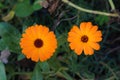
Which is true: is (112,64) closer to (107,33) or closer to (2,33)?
(107,33)

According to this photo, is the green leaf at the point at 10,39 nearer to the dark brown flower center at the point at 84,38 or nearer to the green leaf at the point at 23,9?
the green leaf at the point at 23,9

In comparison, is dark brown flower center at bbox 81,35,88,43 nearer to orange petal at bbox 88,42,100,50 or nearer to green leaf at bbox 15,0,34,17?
orange petal at bbox 88,42,100,50

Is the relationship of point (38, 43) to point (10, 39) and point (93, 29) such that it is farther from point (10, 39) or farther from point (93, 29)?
point (93, 29)

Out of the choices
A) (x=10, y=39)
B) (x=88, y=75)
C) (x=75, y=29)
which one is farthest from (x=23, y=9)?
(x=88, y=75)

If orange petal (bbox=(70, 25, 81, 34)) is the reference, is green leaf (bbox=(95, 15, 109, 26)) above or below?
above

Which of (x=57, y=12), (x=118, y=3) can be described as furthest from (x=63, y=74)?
(x=118, y=3)

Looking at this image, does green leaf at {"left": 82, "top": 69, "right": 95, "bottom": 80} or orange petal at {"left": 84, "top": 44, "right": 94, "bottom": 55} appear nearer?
orange petal at {"left": 84, "top": 44, "right": 94, "bottom": 55}

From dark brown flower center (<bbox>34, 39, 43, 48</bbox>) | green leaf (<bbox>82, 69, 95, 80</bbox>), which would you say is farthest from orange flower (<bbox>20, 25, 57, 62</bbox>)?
green leaf (<bbox>82, 69, 95, 80</bbox>)
